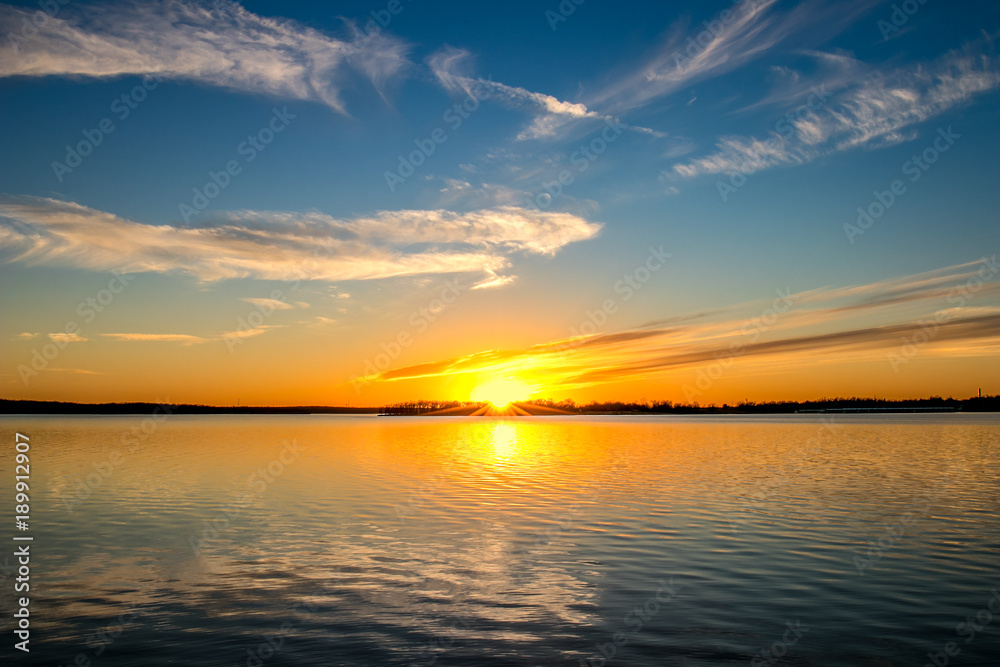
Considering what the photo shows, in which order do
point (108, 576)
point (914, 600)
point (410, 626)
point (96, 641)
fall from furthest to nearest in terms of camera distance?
1. point (108, 576)
2. point (914, 600)
3. point (410, 626)
4. point (96, 641)

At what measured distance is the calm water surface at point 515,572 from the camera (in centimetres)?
1288

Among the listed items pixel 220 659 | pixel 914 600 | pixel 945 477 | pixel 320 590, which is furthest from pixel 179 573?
pixel 945 477

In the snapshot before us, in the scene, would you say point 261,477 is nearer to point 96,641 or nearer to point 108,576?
point 108,576

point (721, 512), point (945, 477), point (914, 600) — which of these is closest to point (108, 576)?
point (914, 600)

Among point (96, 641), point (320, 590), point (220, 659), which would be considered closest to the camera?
point (220, 659)

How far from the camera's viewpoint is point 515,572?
61.8 feet

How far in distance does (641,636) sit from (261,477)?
36055 millimetres

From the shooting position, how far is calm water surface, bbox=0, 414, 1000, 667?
42.3ft

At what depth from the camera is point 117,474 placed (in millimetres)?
43938

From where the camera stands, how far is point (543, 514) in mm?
28828

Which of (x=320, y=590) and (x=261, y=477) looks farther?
(x=261, y=477)

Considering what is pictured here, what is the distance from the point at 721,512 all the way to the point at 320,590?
1911cm

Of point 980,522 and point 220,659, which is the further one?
point 980,522

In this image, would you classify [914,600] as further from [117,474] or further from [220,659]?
[117,474]
